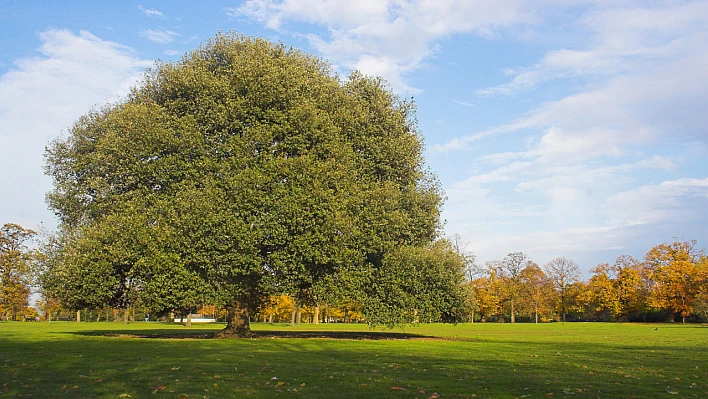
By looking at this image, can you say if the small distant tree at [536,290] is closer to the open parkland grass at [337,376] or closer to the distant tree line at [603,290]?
the distant tree line at [603,290]

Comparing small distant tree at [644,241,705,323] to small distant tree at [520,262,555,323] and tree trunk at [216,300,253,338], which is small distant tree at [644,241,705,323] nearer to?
small distant tree at [520,262,555,323]

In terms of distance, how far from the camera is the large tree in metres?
31.0

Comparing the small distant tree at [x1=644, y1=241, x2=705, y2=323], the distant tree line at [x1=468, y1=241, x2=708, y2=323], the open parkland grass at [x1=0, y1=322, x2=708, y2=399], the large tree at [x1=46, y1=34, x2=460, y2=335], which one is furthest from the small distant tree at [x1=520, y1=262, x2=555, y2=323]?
the open parkland grass at [x1=0, y1=322, x2=708, y2=399]

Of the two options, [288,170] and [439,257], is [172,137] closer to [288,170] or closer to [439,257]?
[288,170]

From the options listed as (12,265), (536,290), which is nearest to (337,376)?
(12,265)

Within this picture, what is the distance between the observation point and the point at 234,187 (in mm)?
31500

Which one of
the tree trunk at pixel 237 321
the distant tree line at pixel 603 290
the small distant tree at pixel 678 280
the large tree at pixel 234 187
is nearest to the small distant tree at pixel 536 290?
the distant tree line at pixel 603 290

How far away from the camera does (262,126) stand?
33438 millimetres

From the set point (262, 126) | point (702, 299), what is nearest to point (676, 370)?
point (262, 126)

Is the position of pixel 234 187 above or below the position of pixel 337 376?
above

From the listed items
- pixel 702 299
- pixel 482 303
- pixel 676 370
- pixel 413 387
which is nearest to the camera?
pixel 413 387

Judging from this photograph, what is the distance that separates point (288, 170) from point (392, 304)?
35.4ft

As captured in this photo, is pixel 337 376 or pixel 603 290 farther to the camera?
pixel 603 290

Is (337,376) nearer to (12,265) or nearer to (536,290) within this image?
(12,265)
